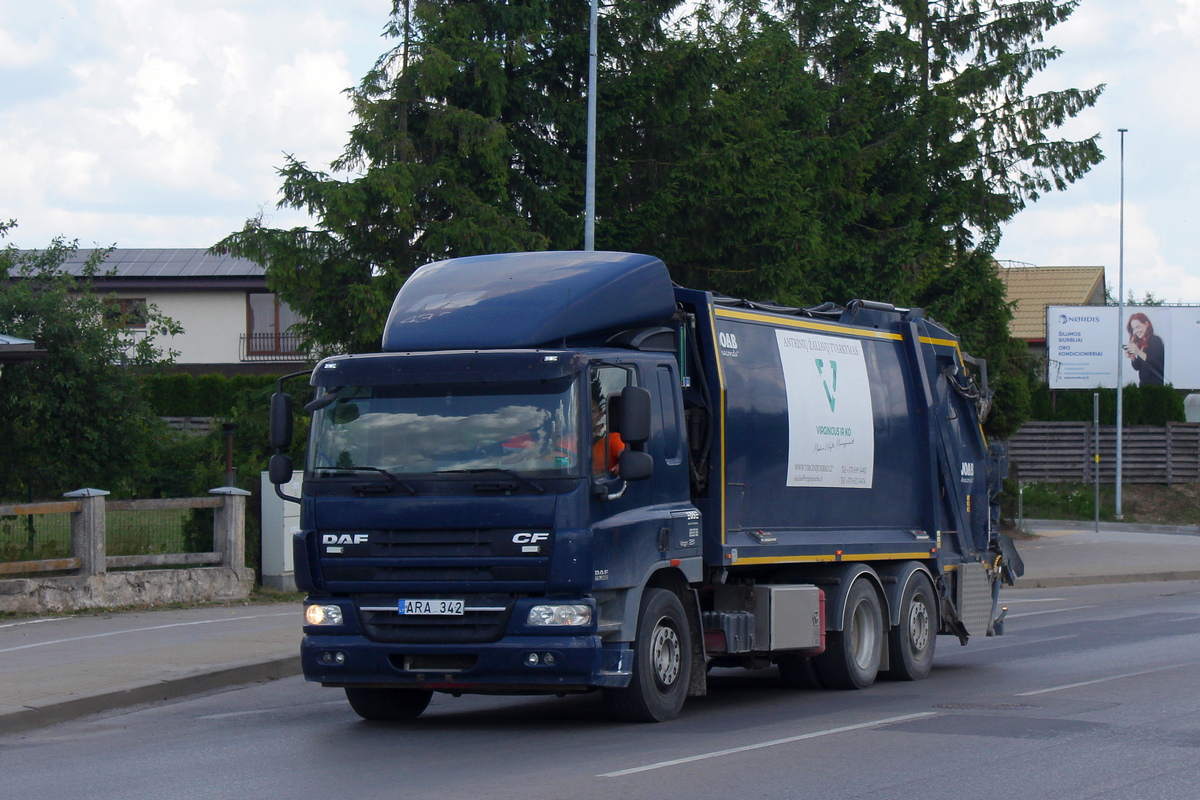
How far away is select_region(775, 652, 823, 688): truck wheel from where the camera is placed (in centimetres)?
1294

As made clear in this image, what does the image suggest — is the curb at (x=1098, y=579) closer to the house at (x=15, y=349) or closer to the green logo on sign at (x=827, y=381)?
the green logo on sign at (x=827, y=381)

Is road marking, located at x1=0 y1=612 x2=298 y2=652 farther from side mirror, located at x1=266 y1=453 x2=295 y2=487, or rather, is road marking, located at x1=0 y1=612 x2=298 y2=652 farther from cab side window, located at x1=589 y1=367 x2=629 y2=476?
cab side window, located at x1=589 y1=367 x2=629 y2=476

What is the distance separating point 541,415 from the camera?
9.74 m

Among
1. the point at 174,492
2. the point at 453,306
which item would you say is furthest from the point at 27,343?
the point at 453,306

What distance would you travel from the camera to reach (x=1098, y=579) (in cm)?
2673

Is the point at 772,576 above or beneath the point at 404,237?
beneath

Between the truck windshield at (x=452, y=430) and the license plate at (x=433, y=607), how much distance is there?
2.86 ft

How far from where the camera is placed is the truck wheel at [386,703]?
431 inches

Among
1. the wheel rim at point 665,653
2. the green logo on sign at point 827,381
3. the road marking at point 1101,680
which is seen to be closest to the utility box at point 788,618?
the wheel rim at point 665,653

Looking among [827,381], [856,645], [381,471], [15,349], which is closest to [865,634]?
[856,645]

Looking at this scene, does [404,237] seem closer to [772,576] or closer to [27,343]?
[27,343]

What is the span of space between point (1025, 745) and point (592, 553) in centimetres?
307

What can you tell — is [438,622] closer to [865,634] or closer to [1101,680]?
[865,634]

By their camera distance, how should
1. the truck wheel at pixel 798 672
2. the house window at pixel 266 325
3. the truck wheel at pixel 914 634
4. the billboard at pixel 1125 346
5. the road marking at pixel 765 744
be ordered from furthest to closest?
the billboard at pixel 1125 346
the house window at pixel 266 325
the truck wheel at pixel 914 634
the truck wheel at pixel 798 672
the road marking at pixel 765 744
